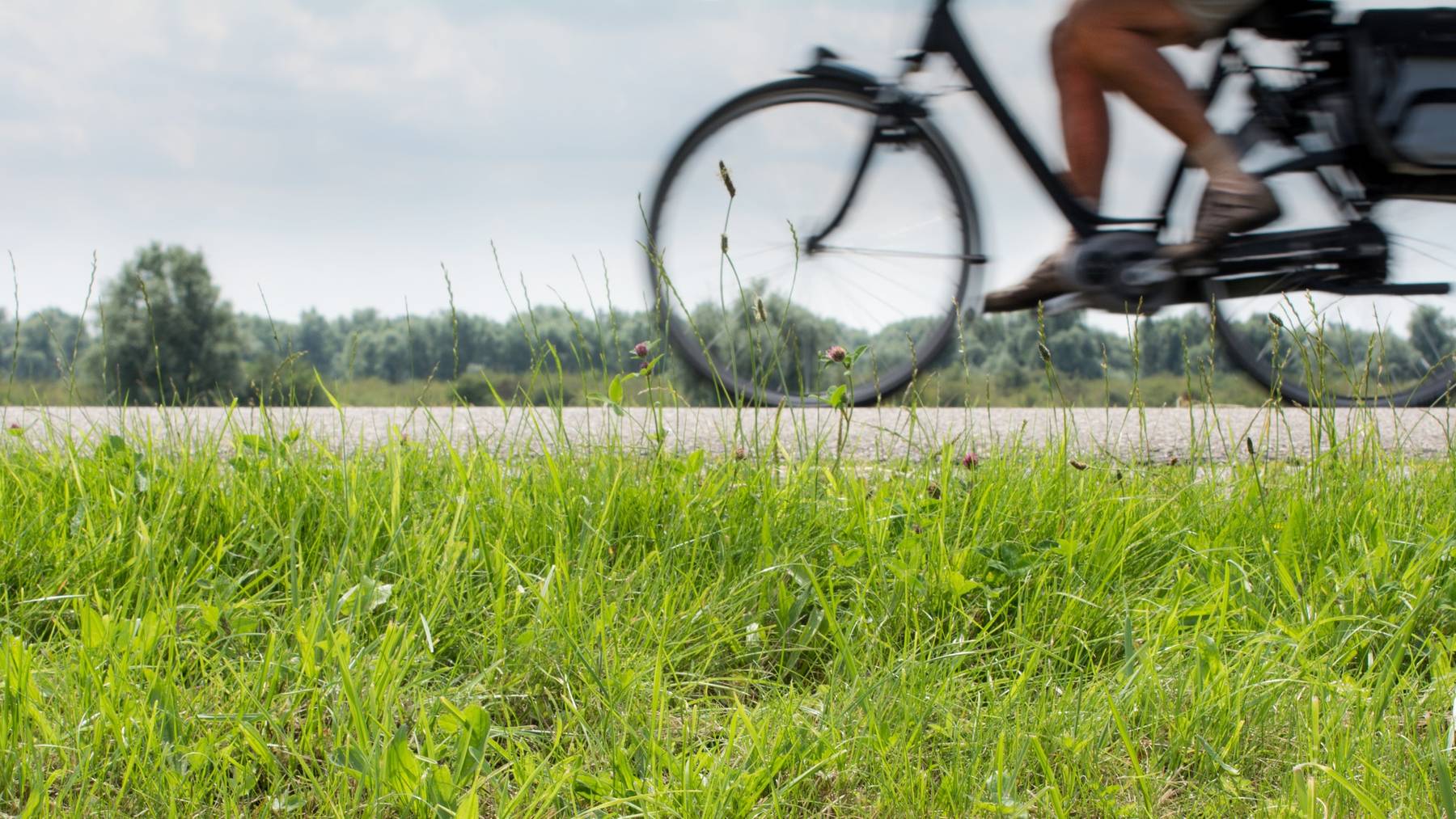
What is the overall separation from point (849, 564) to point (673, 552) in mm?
342

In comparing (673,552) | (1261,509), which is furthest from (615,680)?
(1261,509)

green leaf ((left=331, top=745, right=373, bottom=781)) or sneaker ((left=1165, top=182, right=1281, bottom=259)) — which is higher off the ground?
sneaker ((left=1165, top=182, right=1281, bottom=259))

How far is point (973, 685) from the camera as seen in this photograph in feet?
5.10

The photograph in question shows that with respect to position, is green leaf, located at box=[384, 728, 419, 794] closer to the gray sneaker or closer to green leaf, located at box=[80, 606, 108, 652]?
green leaf, located at box=[80, 606, 108, 652]

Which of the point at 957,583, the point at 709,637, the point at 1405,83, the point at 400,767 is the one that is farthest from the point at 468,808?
the point at 1405,83

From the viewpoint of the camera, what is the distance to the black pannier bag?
3.87 m

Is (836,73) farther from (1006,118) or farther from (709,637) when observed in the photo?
(709,637)

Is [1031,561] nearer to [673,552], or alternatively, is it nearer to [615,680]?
[673,552]

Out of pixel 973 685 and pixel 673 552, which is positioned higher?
pixel 673 552

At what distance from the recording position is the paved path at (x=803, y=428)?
240cm

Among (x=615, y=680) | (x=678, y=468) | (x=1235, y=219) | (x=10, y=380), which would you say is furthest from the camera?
(x=1235, y=219)

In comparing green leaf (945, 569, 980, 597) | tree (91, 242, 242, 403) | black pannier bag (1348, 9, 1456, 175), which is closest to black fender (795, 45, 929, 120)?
black pannier bag (1348, 9, 1456, 175)

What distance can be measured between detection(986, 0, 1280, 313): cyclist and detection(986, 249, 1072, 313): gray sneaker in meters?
0.03

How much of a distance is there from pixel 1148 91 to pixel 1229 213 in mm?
578
